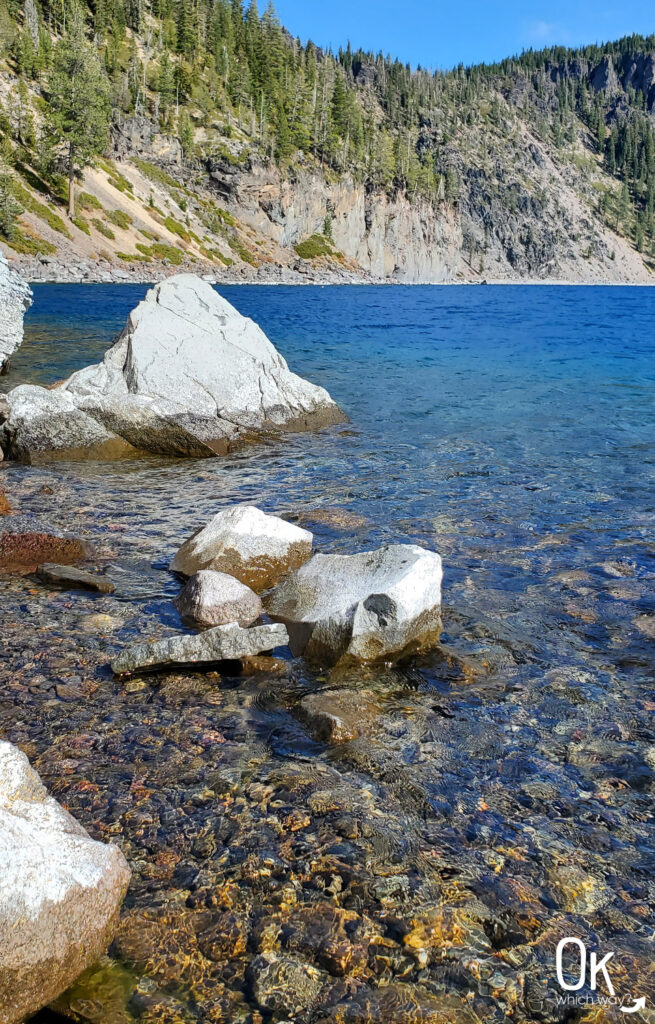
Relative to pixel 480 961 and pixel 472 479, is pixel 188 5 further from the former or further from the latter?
pixel 480 961

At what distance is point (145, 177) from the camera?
355ft

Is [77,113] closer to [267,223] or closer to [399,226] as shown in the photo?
[267,223]

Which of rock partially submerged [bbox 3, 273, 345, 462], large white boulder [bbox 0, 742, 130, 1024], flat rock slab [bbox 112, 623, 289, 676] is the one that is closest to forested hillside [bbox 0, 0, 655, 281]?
rock partially submerged [bbox 3, 273, 345, 462]

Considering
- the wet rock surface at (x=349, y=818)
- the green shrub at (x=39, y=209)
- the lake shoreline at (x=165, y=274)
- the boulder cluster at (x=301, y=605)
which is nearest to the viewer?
the wet rock surface at (x=349, y=818)

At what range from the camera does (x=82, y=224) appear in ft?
274

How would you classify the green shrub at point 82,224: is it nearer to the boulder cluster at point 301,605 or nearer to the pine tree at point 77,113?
the pine tree at point 77,113

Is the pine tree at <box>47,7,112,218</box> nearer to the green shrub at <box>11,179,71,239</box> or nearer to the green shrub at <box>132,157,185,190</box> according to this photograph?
the green shrub at <box>11,179,71,239</box>

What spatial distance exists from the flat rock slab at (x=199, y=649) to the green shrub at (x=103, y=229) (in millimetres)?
88796

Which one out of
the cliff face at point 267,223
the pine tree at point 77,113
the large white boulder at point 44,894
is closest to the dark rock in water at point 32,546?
the large white boulder at point 44,894

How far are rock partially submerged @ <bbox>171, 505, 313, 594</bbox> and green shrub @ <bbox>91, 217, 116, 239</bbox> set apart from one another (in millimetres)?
86326

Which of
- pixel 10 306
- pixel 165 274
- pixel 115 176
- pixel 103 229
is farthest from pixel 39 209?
pixel 10 306

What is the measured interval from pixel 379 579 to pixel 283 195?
451ft

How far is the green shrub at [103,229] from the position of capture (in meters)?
85.1

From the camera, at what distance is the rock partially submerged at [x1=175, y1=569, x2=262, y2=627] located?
728 cm
